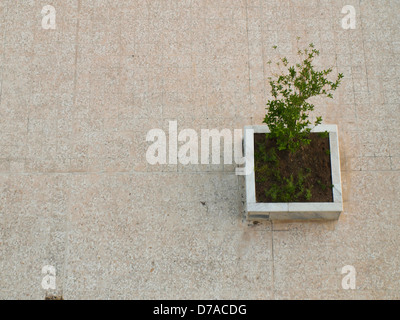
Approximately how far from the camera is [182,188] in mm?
6191

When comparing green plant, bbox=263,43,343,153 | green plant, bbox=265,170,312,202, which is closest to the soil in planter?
green plant, bbox=265,170,312,202

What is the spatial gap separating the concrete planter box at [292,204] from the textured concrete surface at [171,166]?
25 cm

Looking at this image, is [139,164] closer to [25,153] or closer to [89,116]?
[89,116]

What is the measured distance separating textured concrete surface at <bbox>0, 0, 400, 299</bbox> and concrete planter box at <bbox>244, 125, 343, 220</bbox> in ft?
0.81

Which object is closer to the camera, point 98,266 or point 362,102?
point 98,266

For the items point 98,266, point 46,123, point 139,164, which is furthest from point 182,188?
point 46,123

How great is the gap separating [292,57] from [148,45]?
7.35 ft

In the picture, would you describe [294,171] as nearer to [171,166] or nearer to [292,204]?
[292,204]

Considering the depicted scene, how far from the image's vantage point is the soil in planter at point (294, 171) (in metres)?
5.66

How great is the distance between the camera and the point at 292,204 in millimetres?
5613

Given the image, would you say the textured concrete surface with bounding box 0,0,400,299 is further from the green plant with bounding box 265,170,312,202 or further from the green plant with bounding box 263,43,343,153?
the green plant with bounding box 263,43,343,153

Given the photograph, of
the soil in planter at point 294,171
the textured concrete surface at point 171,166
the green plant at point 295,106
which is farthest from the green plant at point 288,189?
the textured concrete surface at point 171,166

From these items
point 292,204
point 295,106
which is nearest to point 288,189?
point 292,204
